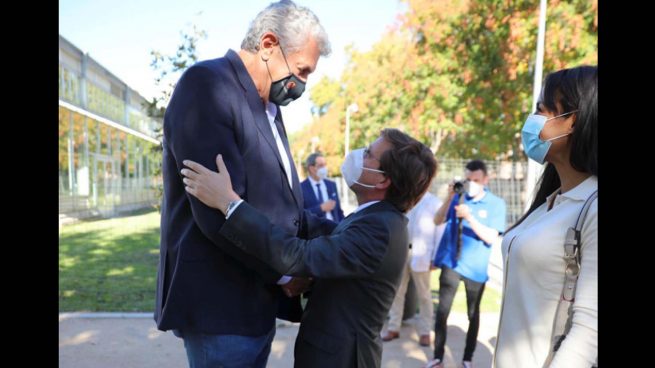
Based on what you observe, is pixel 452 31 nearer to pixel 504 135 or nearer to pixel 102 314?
pixel 504 135

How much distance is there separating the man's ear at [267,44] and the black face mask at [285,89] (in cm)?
5

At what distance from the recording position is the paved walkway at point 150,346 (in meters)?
5.03

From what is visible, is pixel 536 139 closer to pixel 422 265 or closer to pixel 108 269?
pixel 422 265

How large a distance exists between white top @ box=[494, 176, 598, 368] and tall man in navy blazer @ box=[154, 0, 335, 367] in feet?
2.76

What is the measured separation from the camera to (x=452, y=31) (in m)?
17.6

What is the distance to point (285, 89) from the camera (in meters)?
2.12

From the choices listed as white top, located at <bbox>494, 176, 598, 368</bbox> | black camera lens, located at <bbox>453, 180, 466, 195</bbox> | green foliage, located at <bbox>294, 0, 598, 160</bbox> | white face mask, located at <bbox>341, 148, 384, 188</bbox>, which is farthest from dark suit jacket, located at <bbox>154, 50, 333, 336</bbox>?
green foliage, located at <bbox>294, 0, 598, 160</bbox>

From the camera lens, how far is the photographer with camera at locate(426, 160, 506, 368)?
16.2 ft

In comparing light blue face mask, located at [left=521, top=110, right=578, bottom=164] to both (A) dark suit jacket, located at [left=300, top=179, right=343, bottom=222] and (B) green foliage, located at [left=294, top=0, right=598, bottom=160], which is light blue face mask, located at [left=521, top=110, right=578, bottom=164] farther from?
(B) green foliage, located at [left=294, top=0, right=598, bottom=160]

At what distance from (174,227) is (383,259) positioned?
32.4 inches

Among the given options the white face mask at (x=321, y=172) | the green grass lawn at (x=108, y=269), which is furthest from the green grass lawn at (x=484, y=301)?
the green grass lawn at (x=108, y=269)

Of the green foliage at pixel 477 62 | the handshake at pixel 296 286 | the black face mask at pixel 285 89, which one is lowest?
the handshake at pixel 296 286

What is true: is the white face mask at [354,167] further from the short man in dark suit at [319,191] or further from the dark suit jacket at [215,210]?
the short man in dark suit at [319,191]
